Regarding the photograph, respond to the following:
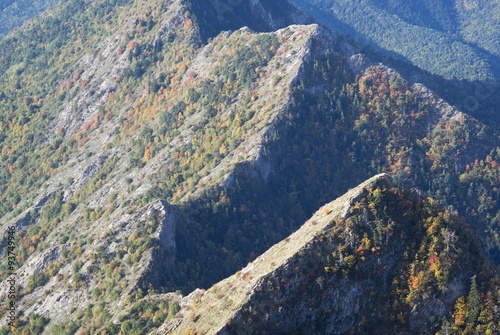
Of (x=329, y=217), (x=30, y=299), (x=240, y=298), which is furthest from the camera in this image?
(x=30, y=299)

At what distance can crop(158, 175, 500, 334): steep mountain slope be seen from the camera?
122 metres

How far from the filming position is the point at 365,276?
4988 inches

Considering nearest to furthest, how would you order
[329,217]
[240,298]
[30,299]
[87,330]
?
[240,298] < [329,217] < [87,330] < [30,299]

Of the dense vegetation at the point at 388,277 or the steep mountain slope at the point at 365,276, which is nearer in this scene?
the steep mountain slope at the point at 365,276

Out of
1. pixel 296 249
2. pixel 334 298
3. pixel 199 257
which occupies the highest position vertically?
pixel 296 249

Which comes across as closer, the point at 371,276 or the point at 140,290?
the point at 371,276

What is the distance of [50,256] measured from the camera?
185m

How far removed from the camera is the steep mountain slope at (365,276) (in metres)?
122

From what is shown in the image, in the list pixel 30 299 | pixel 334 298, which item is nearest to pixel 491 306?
pixel 334 298

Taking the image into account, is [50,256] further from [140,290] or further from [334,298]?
[334,298]

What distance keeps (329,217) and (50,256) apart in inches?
3304

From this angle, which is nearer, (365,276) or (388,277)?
(365,276)

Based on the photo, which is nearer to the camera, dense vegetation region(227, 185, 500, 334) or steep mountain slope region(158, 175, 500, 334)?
steep mountain slope region(158, 175, 500, 334)

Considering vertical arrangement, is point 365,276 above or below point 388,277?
above
